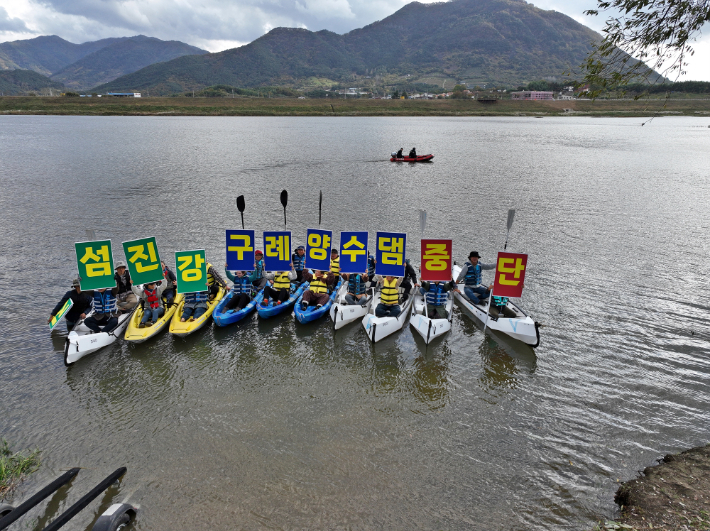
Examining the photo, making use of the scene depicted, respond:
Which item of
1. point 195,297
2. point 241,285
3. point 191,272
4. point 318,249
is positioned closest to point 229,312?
point 241,285

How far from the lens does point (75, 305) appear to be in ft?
46.2

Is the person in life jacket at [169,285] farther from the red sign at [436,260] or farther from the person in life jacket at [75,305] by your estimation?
the red sign at [436,260]

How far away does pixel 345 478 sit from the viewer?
8.76 metres

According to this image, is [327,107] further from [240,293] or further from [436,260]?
[436,260]

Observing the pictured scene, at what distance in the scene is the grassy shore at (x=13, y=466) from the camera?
8.21m

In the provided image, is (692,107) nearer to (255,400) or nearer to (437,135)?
(437,135)

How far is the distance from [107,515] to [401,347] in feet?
30.2

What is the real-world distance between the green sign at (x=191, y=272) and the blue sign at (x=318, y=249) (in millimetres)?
3773

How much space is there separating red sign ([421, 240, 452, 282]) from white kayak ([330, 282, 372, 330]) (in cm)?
261

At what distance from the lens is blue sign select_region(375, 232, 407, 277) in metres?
14.6

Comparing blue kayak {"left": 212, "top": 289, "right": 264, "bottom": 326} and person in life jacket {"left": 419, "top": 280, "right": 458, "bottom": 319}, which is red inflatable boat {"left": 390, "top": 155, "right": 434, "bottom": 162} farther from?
blue kayak {"left": 212, "top": 289, "right": 264, "bottom": 326}

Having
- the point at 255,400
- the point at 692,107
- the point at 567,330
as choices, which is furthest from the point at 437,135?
the point at 692,107

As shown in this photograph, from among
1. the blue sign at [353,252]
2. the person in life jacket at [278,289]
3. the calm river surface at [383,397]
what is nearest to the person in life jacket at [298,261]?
the person in life jacket at [278,289]

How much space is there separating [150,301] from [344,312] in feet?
22.9
